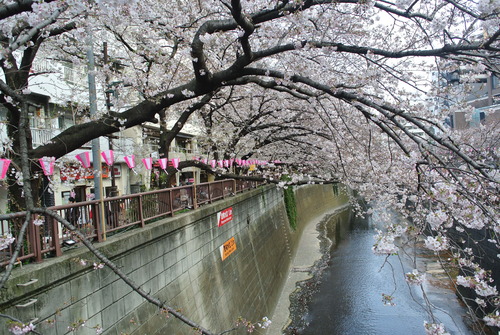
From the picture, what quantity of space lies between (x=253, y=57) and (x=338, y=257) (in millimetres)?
21226

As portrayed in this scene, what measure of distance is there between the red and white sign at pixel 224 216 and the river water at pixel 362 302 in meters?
5.23

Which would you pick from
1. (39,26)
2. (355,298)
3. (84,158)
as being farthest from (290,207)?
(39,26)

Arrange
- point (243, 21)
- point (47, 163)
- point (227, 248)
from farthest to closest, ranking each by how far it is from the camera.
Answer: point (227, 248)
point (47, 163)
point (243, 21)

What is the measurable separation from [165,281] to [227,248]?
4218 mm

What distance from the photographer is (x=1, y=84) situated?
9.81 feet

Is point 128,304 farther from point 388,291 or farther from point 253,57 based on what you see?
point 388,291

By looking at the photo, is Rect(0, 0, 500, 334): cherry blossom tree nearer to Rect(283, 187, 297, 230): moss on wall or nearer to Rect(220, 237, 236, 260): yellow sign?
Rect(220, 237, 236, 260): yellow sign

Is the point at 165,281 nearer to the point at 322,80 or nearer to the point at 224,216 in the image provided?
the point at 224,216

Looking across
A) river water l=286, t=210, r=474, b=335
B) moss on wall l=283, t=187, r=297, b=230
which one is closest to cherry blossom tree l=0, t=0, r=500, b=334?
river water l=286, t=210, r=474, b=335

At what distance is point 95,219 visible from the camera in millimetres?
5543

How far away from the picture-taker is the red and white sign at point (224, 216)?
1094 centimetres

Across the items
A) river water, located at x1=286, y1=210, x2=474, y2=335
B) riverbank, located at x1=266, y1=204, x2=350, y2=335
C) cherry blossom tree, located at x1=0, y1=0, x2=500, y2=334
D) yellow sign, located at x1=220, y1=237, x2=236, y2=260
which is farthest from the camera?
riverbank, located at x1=266, y1=204, x2=350, y2=335

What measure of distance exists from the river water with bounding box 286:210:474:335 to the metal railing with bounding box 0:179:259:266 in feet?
23.4

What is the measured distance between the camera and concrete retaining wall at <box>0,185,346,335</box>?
4230 mm
